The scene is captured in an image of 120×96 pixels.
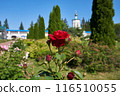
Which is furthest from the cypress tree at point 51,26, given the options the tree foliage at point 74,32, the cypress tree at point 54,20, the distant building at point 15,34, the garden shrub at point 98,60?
the distant building at point 15,34

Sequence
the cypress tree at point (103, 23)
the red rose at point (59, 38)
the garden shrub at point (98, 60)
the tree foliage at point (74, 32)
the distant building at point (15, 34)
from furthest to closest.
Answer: the distant building at point (15, 34) → the tree foliage at point (74, 32) → the cypress tree at point (103, 23) → the garden shrub at point (98, 60) → the red rose at point (59, 38)

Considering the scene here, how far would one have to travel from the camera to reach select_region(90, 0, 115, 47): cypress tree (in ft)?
20.9

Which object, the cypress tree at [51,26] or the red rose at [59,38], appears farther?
the cypress tree at [51,26]

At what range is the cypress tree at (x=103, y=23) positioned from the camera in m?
6.37

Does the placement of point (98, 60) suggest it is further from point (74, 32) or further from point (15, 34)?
point (15, 34)

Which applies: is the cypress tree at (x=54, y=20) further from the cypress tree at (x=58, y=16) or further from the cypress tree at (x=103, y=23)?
the cypress tree at (x=103, y=23)

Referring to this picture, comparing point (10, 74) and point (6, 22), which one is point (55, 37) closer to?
point (10, 74)

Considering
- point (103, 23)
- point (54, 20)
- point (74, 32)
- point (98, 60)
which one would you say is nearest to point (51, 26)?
point (54, 20)

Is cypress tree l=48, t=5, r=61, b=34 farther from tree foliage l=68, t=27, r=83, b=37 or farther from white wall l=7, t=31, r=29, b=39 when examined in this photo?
white wall l=7, t=31, r=29, b=39

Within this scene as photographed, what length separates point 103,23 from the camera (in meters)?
6.54

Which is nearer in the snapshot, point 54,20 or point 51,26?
point 51,26

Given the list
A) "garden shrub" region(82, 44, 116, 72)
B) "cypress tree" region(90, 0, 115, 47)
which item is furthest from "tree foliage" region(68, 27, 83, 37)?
"garden shrub" region(82, 44, 116, 72)

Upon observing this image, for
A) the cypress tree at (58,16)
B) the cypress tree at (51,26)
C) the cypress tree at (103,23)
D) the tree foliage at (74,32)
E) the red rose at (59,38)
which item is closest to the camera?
Result: the red rose at (59,38)

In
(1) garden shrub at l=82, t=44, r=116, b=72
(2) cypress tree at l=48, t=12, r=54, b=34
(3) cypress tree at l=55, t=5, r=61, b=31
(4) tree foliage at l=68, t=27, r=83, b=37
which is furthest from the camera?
(4) tree foliage at l=68, t=27, r=83, b=37
